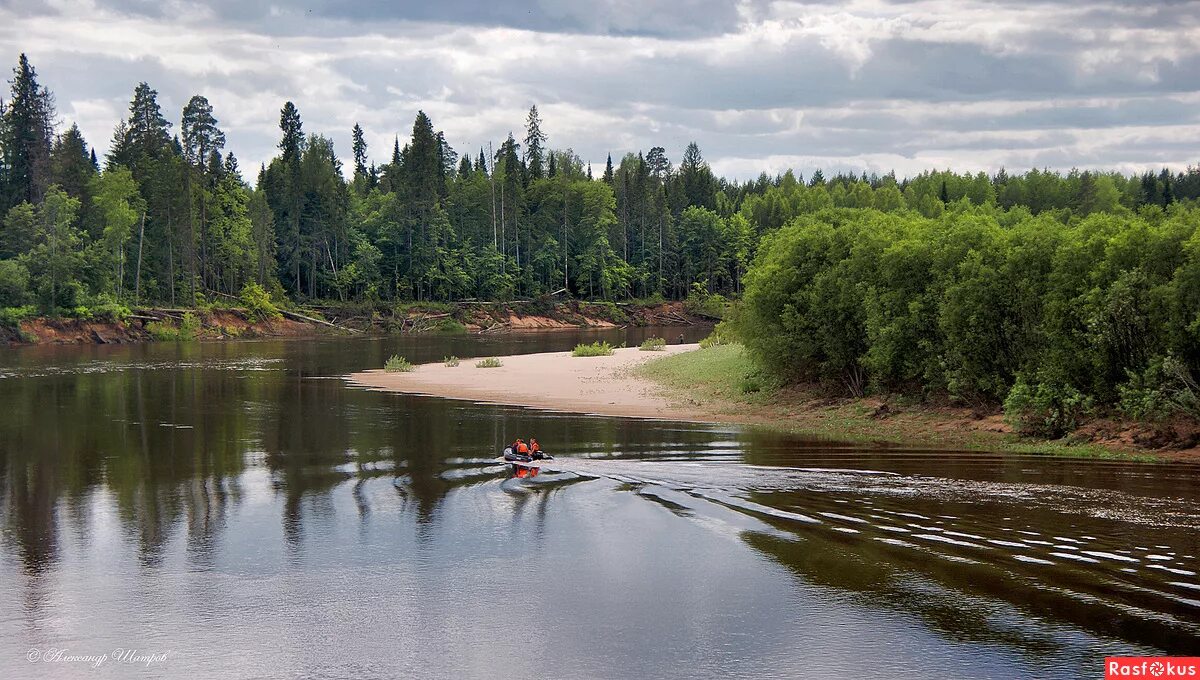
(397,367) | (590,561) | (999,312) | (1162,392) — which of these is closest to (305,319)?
(397,367)

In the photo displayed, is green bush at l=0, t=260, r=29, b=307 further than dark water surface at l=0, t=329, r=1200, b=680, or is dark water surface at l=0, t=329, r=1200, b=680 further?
green bush at l=0, t=260, r=29, b=307

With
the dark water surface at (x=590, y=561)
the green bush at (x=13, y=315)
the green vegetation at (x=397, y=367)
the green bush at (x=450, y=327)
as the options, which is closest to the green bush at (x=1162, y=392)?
the dark water surface at (x=590, y=561)

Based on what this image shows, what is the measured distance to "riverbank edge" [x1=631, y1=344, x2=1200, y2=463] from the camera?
2394 cm

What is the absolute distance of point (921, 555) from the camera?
1484 cm

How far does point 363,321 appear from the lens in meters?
108

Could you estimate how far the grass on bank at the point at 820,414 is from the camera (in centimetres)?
2536

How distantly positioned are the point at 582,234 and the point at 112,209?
199 ft

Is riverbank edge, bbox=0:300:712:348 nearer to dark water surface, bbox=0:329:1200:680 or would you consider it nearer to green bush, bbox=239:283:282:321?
green bush, bbox=239:283:282:321

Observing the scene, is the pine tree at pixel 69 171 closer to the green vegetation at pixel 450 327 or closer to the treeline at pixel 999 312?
the green vegetation at pixel 450 327

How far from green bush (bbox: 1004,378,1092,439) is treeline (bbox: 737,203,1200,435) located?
0.04 meters

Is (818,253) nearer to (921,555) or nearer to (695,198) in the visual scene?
(921,555)

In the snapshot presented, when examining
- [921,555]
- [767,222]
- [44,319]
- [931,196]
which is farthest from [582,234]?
[921,555]

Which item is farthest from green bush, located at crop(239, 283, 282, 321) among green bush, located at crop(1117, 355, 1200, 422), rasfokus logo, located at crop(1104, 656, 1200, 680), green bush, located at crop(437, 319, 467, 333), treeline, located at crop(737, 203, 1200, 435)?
rasfokus logo, located at crop(1104, 656, 1200, 680)

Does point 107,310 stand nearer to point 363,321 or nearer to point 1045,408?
point 363,321
